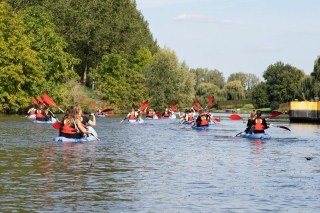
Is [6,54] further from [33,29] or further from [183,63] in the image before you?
[183,63]

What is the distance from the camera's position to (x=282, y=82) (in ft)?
525

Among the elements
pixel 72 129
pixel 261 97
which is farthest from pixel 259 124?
pixel 261 97

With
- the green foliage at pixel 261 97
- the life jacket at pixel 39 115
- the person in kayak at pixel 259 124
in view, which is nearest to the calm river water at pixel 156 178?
the person in kayak at pixel 259 124

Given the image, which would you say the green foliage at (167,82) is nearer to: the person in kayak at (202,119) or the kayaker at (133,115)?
the kayaker at (133,115)

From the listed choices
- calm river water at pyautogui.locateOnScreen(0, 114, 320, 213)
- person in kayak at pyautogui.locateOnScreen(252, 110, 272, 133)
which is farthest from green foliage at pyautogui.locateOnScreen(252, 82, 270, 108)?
calm river water at pyautogui.locateOnScreen(0, 114, 320, 213)

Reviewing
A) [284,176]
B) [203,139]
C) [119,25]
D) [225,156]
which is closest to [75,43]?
[119,25]

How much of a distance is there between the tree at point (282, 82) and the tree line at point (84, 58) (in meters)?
41.9

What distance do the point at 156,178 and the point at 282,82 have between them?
470 feet

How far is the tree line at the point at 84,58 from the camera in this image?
70750 mm

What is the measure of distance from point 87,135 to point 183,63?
79.4 metres

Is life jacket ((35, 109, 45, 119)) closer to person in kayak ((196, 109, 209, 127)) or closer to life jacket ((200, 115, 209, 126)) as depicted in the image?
person in kayak ((196, 109, 209, 127))

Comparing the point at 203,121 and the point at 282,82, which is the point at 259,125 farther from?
the point at 282,82

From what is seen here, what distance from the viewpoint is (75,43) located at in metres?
95.8

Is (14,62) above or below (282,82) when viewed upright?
below
